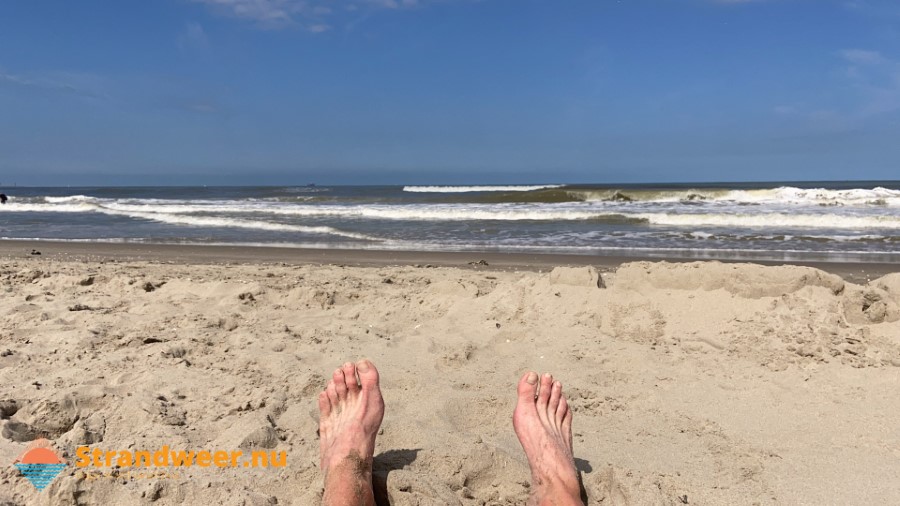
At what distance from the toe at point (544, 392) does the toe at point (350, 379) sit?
0.69 metres

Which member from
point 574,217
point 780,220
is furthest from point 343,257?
point 780,220

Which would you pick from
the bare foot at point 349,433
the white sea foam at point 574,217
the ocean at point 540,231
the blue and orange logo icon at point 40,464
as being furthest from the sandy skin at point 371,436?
the white sea foam at point 574,217

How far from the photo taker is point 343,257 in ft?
26.4

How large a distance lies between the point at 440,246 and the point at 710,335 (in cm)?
638

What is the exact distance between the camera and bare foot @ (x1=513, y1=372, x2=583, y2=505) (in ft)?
5.95

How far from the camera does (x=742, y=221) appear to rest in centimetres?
1237

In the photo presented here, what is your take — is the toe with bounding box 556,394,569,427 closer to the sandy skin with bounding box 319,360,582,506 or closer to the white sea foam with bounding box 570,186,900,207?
the sandy skin with bounding box 319,360,582,506

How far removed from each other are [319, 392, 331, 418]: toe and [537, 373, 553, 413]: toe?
0.78m

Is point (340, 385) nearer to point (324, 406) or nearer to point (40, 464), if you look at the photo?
point (324, 406)

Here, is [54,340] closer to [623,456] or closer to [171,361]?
[171,361]

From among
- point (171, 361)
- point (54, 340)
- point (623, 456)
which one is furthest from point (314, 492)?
point (54, 340)

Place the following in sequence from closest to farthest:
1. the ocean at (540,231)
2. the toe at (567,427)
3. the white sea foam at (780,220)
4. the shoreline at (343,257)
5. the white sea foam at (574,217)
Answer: the toe at (567,427) → the shoreline at (343,257) → the ocean at (540,231) → the white sea foam at (780,220) → the white sea foam at (574,217)

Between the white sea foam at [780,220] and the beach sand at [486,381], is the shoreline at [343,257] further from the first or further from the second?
the white sea foam at [780,220]

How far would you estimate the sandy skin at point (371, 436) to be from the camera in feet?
5.80
